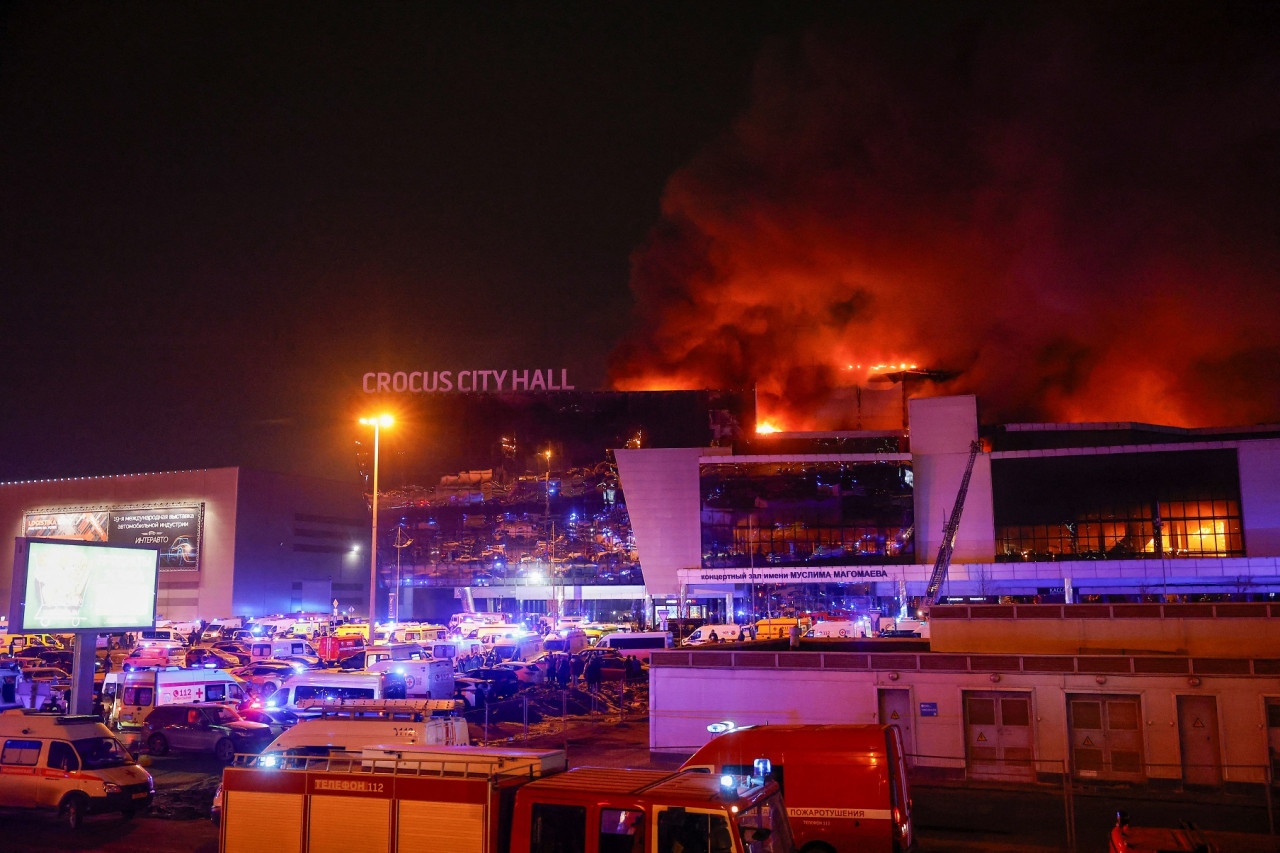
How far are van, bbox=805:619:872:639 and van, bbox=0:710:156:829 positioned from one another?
34.5 meters

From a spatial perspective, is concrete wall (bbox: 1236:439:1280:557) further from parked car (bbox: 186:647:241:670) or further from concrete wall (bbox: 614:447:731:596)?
parked car (bbox: 186:647:241:670)

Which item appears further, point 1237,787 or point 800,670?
point 800,670

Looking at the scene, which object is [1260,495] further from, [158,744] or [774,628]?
[158,744]

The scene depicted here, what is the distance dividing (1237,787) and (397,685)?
18821 mm

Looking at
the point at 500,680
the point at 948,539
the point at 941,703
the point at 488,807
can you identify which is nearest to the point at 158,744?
Result: the point at 500,680

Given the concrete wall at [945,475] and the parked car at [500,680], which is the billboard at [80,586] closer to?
the parked car at [500,680]

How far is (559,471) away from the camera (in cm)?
8531

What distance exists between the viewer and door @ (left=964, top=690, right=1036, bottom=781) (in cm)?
1781

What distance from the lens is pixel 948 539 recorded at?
2479 inches

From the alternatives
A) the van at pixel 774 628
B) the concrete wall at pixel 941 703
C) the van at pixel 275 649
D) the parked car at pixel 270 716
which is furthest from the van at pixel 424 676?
the van at pixel 774 628

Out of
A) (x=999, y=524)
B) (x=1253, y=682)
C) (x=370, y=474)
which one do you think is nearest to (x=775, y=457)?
(x=999, y=524)

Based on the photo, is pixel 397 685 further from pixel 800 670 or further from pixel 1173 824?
pixel 1173 824

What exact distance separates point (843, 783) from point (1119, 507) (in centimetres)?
5758

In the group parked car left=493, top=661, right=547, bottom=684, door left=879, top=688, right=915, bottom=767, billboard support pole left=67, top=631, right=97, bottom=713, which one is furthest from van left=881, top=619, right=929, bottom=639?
billboard support pole left=67, top=631, right=97, bottom=713
